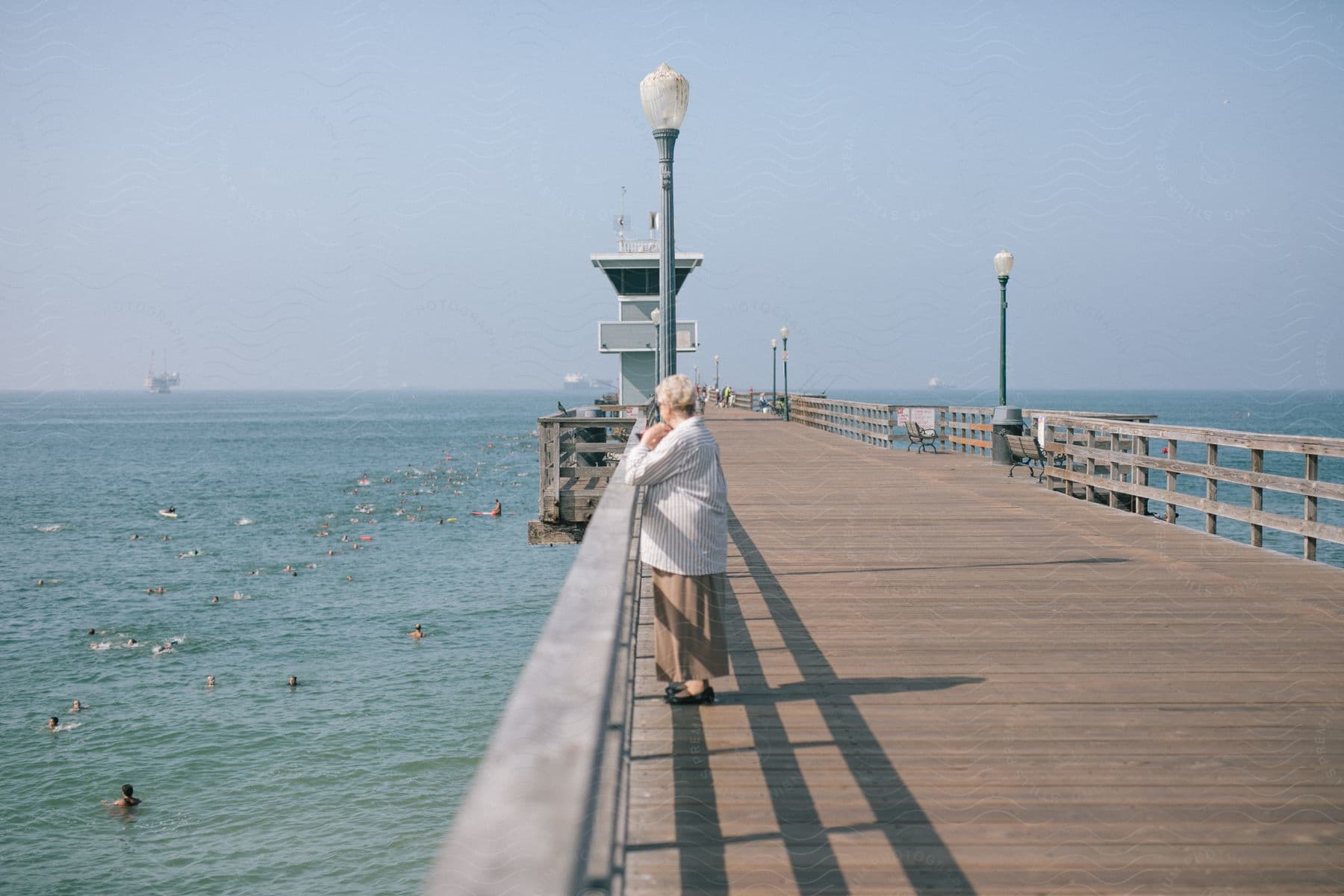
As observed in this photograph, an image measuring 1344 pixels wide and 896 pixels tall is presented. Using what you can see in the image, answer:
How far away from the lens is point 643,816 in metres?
3.77

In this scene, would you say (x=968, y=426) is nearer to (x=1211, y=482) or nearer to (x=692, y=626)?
(x=1211, y=482)

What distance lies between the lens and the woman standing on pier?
4906 millimetres

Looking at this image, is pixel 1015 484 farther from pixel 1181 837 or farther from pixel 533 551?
pixel 533 551

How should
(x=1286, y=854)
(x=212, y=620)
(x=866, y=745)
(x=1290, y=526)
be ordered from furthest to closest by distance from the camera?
(x=212, y=620), (x=1290, y=526), (x=866, y=745), (x=1286, y=854)

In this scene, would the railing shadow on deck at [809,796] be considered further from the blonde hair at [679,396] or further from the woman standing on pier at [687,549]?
the blonde hair at [679,396]

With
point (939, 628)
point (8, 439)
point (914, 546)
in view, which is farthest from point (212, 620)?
point (8, 439)

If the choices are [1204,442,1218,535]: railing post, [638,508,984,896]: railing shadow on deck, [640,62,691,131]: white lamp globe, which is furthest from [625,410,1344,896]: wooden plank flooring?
[640,62,691,131]: white lamp globe

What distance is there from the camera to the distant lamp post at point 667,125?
814 centimetres

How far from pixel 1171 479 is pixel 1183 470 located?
902mm

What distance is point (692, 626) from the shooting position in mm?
4930

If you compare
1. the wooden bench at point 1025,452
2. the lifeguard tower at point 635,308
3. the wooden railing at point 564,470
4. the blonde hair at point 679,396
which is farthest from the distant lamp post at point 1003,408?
the lifeguard tower at point 635,308

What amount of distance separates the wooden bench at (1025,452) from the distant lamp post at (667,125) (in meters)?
10.5

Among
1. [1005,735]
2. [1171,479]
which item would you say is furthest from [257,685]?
[1005,735]

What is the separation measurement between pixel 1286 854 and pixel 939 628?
3.21 m
